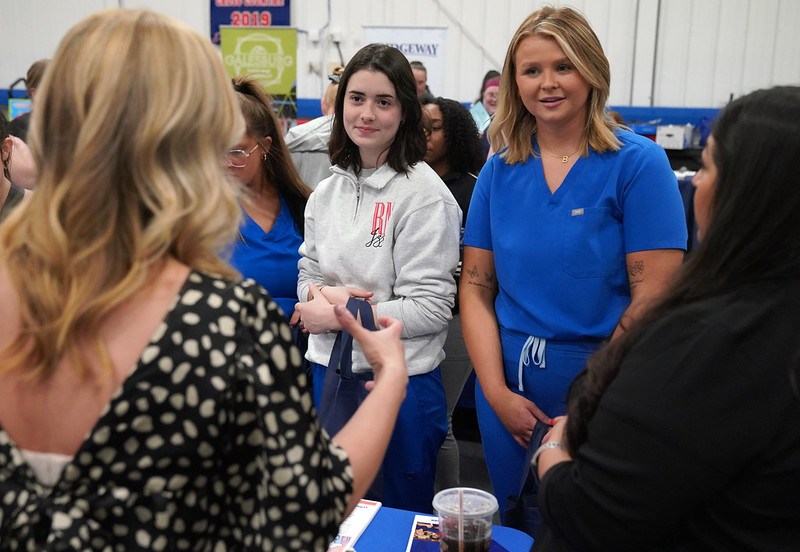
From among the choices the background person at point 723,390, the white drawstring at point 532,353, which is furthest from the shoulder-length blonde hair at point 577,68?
the background person at point 723,390

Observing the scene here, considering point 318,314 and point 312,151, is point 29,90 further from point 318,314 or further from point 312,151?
point 318,314

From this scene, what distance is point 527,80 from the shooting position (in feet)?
5.86

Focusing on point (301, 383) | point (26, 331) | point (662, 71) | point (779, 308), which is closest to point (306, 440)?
point (301, 383)

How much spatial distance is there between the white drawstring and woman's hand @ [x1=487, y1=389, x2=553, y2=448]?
4 cm

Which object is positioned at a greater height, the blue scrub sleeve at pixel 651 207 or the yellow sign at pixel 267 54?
the yellow sign at pixel 267 54

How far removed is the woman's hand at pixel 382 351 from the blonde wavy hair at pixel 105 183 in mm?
367

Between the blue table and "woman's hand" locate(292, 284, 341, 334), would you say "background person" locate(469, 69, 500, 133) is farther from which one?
the blue table

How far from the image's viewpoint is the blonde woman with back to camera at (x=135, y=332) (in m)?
0.82

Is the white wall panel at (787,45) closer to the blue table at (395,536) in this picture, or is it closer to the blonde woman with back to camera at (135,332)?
the blue table at (395,536)

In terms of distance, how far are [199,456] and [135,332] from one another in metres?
0.16

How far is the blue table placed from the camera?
137cm

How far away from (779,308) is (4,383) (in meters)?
0.98

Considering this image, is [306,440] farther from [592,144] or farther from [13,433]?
[592,144]

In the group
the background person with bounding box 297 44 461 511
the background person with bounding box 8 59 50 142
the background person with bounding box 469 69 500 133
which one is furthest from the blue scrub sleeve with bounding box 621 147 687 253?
the background person with bounding box 469 69 500 133
